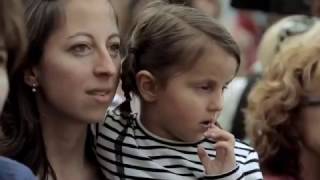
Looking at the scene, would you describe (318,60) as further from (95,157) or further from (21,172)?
(21,172)

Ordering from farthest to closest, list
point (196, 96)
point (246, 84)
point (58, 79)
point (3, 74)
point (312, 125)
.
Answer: point (246, 84) → point (312, 125) → point (196, 96) → point (58, 79) → point (3, 74)

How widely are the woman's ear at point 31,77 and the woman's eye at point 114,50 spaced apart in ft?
0.66

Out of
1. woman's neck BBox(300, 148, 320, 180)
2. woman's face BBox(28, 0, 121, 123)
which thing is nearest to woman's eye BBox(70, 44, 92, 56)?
woman's face BBox(28, 0, 121, 123)

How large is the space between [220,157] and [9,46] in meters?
0.68

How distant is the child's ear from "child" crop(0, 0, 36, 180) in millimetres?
460

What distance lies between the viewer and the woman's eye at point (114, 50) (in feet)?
7.94

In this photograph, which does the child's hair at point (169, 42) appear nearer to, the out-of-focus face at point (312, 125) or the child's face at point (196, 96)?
the child's face at point (196, 96)

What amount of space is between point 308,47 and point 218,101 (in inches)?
31.0

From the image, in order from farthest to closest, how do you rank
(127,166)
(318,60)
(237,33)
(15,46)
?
(237,33) < (318,60) < (127,166) < (15,46)

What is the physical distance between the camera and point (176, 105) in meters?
2.45

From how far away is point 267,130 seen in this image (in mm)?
3270

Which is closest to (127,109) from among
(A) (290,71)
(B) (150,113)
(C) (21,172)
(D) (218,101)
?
(B) (150,113)

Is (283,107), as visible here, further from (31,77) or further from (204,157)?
(31,77)

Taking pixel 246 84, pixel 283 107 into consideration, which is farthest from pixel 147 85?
pixel 246 84
